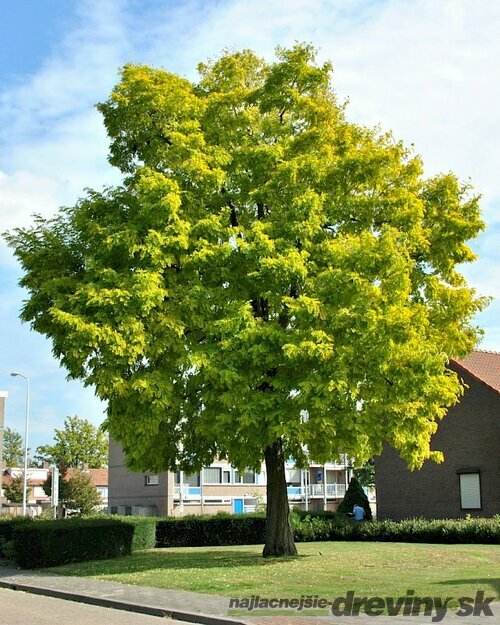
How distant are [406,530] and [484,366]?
10.9m

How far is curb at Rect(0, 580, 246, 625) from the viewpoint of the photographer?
1131cm

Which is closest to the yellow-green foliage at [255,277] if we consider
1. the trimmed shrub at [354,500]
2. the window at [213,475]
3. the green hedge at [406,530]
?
the green hedge at [406,530]

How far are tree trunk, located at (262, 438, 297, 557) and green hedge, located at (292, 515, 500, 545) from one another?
316 inches

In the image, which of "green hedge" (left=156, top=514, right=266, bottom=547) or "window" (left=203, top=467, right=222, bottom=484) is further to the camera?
"window" (left=203, top=467, right=222, bottom=484)

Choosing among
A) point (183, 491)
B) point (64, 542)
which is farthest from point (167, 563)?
point (183, 491)

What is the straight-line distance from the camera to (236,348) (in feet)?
57.5

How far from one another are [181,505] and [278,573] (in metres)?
46.0

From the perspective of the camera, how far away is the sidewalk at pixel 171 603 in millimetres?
10500

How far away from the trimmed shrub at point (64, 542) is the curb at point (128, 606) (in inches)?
139

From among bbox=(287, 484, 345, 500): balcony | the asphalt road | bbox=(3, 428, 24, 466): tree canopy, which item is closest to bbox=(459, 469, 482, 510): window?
the asphalt road

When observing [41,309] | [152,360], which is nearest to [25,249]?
[41,309]

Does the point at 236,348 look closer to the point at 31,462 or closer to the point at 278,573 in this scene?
the point at 278,573

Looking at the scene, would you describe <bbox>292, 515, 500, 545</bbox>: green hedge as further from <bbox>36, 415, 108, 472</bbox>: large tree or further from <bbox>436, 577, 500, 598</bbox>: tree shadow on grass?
<bbox>36, 415, 108, 472</bbox>: large tree

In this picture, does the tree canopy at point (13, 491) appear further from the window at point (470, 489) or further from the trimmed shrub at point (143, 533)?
the window at point (470, 489)
